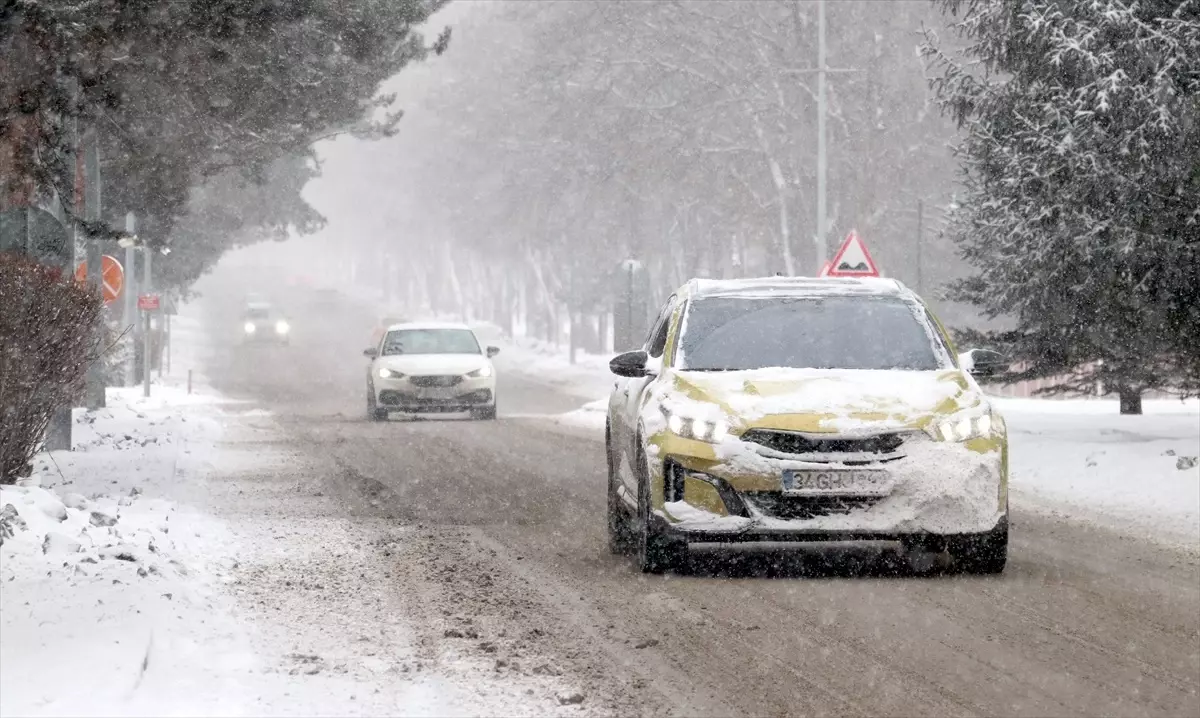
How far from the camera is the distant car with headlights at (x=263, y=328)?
90.0m

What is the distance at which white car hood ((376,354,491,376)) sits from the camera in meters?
32.5

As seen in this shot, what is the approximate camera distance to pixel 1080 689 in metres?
7.70

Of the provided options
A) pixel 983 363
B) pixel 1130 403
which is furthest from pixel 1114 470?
pixel 1130 403

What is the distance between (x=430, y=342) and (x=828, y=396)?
23.4 metres

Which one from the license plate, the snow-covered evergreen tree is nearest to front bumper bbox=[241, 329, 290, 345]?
the snow-covered evergreen tree

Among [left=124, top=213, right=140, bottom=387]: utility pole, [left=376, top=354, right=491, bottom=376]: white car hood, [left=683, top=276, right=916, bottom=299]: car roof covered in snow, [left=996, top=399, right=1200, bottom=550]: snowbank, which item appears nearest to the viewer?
[left=683, top=276, right=916, bottom=299]: car roof covered in snow

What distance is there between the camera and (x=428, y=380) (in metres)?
32.4

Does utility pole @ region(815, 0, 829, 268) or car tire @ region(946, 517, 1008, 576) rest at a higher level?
utility pole @ region(815, 0, 829, 268)

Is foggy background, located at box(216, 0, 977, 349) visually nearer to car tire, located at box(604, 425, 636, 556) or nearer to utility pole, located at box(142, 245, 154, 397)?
utility pole, located at box(142, 245, 154, 397)

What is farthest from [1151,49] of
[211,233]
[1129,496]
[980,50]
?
[211,233]

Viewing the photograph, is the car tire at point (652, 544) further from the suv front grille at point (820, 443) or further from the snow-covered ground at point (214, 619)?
the snow-covered ground at point (214, 619)

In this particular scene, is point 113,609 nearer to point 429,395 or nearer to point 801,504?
point 801,504

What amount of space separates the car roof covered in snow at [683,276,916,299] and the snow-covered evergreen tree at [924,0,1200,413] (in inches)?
252

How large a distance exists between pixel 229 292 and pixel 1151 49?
14715 cm
